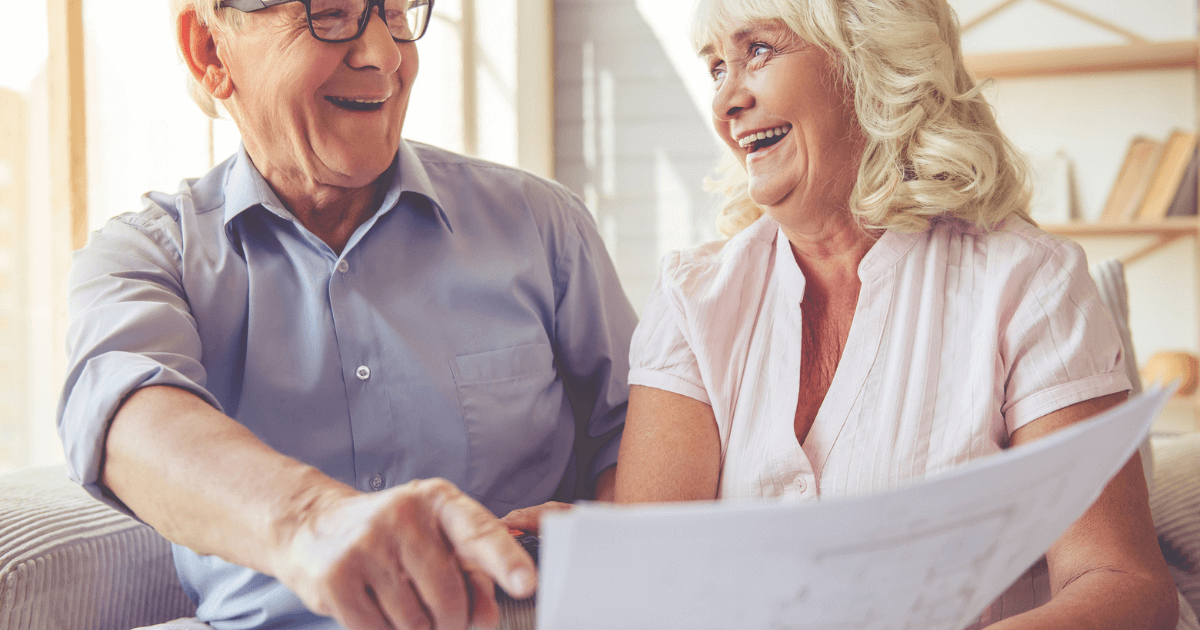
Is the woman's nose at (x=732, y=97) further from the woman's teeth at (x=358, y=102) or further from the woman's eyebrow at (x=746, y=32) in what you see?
the woman's teeth at (x=358, y=102)

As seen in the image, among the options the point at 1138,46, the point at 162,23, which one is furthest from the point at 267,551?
the point at 1138,46

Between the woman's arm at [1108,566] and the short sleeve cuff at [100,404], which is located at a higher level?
the short sleeve cuff at [100,404]

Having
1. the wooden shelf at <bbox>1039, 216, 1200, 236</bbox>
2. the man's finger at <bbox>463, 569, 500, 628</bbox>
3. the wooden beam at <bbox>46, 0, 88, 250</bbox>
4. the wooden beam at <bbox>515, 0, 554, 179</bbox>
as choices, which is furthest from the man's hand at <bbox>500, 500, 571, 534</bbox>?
the wooden beam at <bbox>515, 0, 554, 179</bbox>

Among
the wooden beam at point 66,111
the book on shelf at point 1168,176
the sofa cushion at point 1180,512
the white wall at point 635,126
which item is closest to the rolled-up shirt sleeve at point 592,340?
the sofa cushion at point 1180,512

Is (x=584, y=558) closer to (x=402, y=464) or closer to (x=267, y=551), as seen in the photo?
(x=267, y=551)

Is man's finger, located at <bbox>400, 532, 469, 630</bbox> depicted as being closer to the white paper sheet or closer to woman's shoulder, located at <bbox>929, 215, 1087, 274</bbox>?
the white paper sheet

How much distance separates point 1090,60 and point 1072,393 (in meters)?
2.96

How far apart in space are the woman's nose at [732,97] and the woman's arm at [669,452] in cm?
39

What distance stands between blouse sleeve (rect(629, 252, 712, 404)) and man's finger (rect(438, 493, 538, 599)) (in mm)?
569

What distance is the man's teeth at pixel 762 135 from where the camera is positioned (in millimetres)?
1149

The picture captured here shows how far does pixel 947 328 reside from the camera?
1.03 m

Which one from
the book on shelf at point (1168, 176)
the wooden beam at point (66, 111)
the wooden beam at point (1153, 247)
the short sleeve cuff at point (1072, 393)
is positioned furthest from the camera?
the wooden beam at point (1153, 247)

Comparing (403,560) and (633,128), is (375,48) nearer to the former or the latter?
(403,560)

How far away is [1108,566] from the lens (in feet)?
2.83
